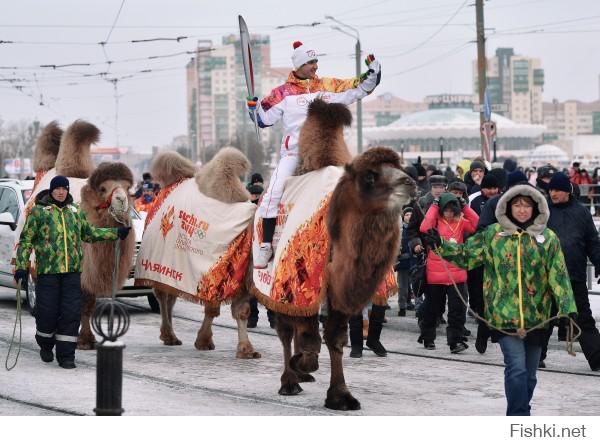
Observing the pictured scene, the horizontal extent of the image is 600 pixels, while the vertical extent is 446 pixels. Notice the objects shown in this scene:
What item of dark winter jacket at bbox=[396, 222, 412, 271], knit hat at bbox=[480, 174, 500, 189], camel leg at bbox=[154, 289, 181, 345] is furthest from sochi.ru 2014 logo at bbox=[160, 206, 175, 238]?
dark winter jacket at bbox=[396, 222, 412, 271]

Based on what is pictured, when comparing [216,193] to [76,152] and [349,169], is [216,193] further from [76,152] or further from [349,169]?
[349,169]

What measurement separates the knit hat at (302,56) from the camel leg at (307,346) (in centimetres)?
243

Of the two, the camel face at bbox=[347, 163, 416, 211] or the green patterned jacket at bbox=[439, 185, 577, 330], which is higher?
the camel face at bbox=[347, 163, 416, 211]

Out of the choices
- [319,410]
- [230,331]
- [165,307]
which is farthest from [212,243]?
[319,410]

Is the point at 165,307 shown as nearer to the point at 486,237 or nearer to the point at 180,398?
the point at 180,398

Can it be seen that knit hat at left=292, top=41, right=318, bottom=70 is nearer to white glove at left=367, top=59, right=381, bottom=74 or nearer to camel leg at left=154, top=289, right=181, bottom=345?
white glove at left=367, top=59, right=381, bottom=74

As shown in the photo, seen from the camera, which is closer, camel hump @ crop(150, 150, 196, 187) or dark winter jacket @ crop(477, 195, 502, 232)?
dark winter jacket @ crop(477, 195, 502, 232)

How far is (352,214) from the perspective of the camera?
9.05 meters

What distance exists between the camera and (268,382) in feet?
35.4

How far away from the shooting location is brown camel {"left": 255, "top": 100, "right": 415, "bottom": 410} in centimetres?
887

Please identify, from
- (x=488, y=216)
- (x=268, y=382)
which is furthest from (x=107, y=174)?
(x=488, y=216)

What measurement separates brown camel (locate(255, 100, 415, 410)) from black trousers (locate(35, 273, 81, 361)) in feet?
8.17

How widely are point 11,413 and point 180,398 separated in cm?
140

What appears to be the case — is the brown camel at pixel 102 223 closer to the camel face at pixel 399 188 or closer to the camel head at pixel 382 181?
the camel head at pixel 382 181
